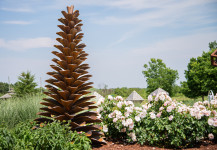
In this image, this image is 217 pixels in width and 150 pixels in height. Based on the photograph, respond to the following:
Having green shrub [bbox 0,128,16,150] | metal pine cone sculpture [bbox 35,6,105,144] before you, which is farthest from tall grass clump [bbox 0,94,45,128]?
green shrub [bbox 0,128,16,150]

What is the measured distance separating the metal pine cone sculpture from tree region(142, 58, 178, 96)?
2607 cm

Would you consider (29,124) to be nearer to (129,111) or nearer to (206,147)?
(129,111)

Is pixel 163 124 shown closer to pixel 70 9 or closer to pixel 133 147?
pixel 133 147

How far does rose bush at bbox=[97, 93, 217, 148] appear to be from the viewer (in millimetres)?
4936

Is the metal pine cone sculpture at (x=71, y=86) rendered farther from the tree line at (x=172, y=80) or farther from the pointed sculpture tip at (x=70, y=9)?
the tree line at (x=172, y=80)

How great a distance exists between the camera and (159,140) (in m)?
5.14

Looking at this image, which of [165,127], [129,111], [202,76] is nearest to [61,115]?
[129,111]

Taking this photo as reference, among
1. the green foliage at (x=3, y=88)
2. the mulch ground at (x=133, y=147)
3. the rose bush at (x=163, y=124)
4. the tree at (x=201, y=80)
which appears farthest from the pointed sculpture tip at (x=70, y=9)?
the green foliage at (x=3, y=88)

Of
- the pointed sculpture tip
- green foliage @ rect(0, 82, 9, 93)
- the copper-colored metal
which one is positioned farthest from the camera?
green foliage @ rect(0, 82, 9, 93)

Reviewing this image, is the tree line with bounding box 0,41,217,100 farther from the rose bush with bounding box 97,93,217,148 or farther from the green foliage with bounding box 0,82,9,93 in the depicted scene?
the green foliage with bounding box 0,82,9,93

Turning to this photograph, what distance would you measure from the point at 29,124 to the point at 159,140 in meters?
3.13

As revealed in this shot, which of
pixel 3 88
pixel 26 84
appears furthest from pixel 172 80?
pixel 3 88

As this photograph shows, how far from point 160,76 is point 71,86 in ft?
92.9

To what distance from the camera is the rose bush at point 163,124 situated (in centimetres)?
494
